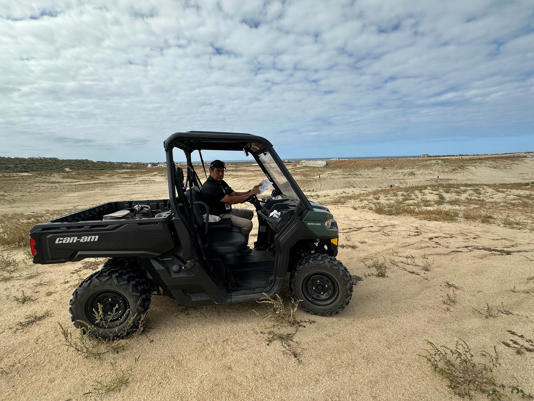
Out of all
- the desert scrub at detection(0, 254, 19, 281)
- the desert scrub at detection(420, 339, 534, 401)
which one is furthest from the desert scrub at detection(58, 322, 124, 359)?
the desert scrub at detection(420, 339, 534, 401)

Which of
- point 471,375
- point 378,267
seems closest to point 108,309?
point 471,375

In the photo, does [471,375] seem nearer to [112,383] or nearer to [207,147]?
[112,383]

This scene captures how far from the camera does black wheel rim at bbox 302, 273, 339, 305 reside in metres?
3.18

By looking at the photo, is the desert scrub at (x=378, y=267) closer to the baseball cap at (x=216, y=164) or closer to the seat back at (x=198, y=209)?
the seat back at (x=198, y=209)

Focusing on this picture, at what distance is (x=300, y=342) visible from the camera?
8.93ft

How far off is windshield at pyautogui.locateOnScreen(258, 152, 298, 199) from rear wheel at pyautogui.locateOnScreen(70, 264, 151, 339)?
2.06m

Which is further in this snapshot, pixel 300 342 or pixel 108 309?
pixel 108 309

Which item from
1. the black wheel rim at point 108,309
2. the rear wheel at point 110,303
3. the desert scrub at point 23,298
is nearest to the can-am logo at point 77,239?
the rear wheel at point 110,303

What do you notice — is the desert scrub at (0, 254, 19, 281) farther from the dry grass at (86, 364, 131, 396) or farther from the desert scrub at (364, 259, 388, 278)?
the desert scrub at (364, 259, 388, 278)

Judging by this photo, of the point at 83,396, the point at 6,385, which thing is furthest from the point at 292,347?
the point at 6,385

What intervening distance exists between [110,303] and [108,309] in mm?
66

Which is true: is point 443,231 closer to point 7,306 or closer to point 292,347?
point 292,347

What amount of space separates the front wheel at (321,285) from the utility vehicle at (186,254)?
1 centimetres

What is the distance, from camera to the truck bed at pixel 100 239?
105 inches
